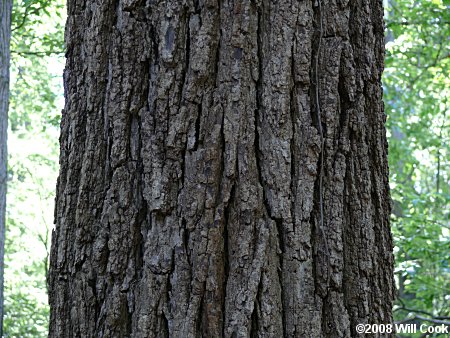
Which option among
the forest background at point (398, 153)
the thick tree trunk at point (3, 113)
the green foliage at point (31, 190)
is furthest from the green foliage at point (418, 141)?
the green foliage at point (31, 190)

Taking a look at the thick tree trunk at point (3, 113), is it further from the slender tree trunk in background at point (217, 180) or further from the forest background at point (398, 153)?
the slender tree trunk in background at point (217, 180)

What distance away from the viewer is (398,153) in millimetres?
7867

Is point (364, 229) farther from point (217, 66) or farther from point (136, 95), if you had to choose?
point (136, 95)

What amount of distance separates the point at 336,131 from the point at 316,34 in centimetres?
26

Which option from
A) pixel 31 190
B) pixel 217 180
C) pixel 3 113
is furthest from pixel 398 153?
pixel 217 180

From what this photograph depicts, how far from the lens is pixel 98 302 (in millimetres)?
1473

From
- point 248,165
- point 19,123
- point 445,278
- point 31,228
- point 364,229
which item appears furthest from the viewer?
point 19,123

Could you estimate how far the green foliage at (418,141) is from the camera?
5.64 meters

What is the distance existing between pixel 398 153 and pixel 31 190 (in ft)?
21.3

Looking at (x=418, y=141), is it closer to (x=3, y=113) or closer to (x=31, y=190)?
(x=3, y=113)

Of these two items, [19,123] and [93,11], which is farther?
[19,123]

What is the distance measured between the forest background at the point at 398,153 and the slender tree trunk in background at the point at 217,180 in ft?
8.18

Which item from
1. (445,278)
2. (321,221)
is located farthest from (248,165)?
(445,278)

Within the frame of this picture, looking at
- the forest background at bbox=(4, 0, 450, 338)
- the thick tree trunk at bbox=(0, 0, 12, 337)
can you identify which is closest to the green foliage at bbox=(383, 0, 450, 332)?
the forest background at bbox=(4, 0, 450, 338)
